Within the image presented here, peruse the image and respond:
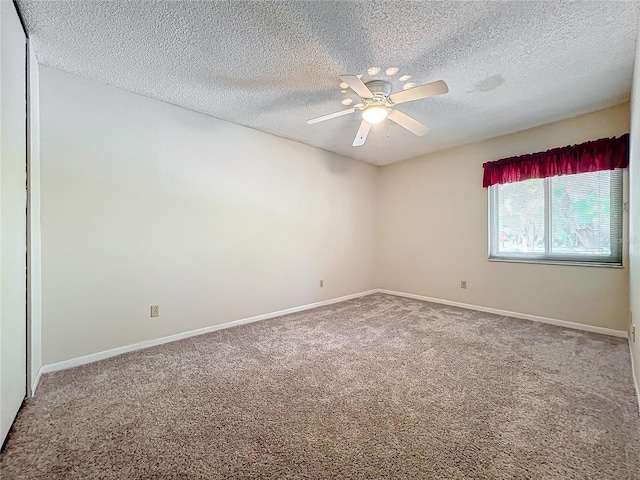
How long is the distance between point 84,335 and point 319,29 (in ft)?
10.0

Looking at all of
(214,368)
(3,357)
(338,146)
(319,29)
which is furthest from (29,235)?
(338,146)

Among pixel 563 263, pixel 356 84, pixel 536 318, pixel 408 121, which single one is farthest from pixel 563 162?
pixel 356 84

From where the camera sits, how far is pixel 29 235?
1.96 meters

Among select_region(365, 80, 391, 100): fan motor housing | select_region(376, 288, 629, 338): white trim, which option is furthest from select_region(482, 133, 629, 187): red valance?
select_region(365, 80, 391, 100): fan motor housing

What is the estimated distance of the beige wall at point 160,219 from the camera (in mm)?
2318

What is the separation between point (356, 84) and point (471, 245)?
311 centimetres

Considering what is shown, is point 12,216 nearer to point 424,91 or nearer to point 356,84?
point 356,84

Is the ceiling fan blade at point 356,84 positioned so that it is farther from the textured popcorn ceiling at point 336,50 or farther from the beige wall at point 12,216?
the beige wall at point 12,216

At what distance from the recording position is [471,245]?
412 cm

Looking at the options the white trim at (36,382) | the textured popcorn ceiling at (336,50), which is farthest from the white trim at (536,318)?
the white trim at (36,382)

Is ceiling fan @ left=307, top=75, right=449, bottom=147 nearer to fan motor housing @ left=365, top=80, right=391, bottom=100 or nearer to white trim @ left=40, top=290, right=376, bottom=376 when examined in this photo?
fan motor housing @ left=365, top=80, right=391, bottom=100

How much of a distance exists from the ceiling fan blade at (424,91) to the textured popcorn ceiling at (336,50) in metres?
0.25

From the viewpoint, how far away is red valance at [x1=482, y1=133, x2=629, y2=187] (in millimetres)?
2928

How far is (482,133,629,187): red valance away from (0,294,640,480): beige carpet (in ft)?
6.09
